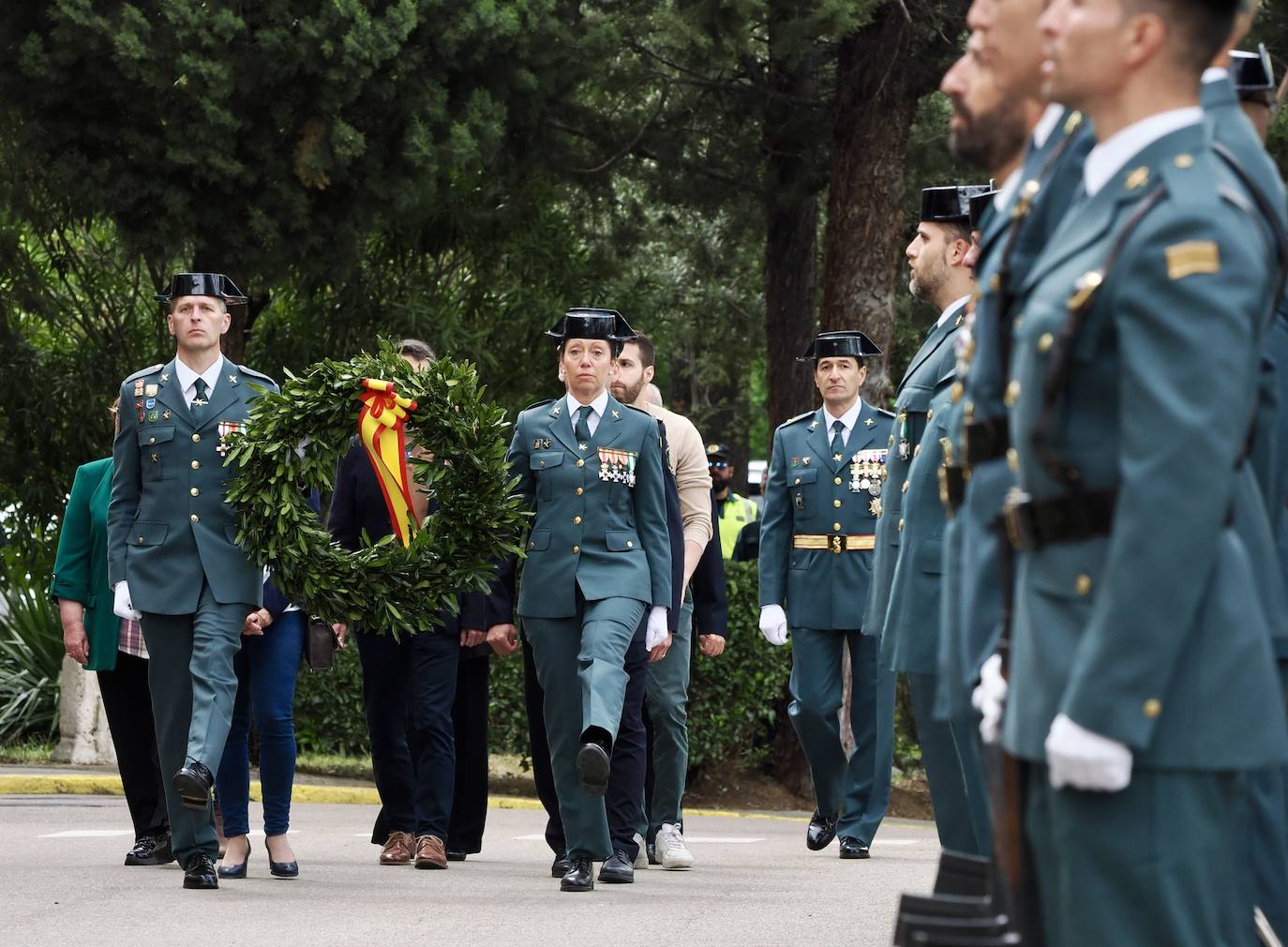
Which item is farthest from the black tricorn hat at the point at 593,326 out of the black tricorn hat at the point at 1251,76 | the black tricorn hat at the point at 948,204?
the black tricorn hat at the point at 1251,76

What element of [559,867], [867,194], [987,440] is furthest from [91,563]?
[867,194]

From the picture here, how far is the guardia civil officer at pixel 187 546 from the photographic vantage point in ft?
28.0

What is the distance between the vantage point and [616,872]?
9023 mm

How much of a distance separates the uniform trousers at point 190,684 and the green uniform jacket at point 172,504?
95 mm

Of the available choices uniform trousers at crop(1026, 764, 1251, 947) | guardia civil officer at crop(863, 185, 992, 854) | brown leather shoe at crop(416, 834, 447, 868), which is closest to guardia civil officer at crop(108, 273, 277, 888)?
brown leather shoe at crop(416, 834, 447, 868)

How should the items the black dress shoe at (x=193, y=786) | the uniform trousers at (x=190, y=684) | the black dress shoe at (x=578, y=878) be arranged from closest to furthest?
the black dress shoe at (x=193, y=786), the uniform trousers at (x=190, y=684), the black dress shoe at (x=578, y=878)

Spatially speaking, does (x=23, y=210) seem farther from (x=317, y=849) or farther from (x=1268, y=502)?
(x=1268, y=502)

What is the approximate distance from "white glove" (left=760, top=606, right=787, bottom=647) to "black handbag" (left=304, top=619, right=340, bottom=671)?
8.29 feet

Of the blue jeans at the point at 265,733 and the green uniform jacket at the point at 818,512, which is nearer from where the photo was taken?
the blue jeans at the point at 265,733

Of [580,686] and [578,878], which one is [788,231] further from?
[578,878]

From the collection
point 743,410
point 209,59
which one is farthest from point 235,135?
point 743,410

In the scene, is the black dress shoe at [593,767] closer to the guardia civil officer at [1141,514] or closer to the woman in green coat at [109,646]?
the woman in green coat at [109,646]

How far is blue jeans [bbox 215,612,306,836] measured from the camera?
30.1 feet

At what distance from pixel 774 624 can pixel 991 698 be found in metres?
7.39
